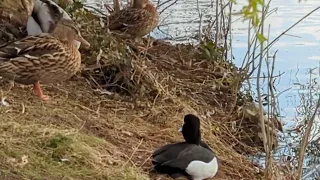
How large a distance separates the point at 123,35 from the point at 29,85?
8.10 feet

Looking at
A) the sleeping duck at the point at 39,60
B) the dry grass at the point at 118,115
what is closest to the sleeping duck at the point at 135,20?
the dry grass at the point at 118,115

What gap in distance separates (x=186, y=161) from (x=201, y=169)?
148 mm

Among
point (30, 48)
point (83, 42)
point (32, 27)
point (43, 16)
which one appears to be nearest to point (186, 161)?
point (30, 48)

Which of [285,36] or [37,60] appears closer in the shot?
[37,60]

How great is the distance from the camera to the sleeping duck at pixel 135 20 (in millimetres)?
9523

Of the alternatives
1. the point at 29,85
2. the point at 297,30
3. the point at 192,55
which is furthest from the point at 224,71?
the point at 29,85

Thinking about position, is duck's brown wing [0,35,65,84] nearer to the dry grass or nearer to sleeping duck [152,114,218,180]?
the dry grass

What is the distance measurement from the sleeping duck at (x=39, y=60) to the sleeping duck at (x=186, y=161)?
1.32 meters

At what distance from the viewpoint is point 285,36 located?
36.3 feet

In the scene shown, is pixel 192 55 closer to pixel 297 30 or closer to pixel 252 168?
pixel 297 30

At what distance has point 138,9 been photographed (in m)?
9.73

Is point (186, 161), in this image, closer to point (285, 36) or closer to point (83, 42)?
point (83, 42)

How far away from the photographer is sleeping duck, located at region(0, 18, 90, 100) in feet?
21.0

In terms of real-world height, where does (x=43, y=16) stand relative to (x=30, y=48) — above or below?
above
